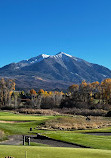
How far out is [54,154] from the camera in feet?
40.8

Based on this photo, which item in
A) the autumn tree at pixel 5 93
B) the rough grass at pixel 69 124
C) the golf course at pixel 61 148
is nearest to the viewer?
the golf course at pixel 61 148

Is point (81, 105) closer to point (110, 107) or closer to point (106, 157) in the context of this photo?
point (110, 107)

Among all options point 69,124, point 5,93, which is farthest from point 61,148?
point 5,93

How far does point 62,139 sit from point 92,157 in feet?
44.1

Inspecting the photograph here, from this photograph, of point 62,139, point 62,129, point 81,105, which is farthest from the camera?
point 81,105

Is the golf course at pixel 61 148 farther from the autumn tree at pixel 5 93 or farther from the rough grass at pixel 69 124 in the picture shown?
the autumn tree at pixel 5 93

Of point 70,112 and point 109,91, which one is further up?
point 109,91

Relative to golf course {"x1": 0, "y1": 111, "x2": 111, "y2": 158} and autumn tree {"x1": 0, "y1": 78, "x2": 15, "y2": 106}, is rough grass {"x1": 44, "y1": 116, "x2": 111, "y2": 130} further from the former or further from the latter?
autumn tree {"x1": 0, "y1": 78, "x2": 15, "y2": 106}

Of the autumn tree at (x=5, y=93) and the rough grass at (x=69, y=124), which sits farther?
the autumn tree at (x=5, y=93)

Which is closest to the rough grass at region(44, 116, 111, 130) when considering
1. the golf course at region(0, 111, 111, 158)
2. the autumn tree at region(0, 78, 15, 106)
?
the golf course at region(0, 111, 111, 158)

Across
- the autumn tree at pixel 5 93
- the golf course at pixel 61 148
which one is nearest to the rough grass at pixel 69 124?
the golf course at pixel 61 148

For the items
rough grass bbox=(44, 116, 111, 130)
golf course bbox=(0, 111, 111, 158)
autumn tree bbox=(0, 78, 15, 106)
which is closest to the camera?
golf course bbox=(0, 111, 111, 158)

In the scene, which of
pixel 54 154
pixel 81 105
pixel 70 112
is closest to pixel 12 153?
pixel 54 154

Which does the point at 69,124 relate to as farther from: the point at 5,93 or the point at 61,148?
the point at 5,93
